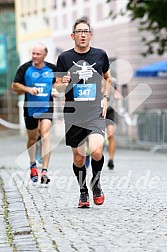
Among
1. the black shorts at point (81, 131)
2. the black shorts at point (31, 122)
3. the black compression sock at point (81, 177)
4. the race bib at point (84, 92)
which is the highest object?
the race bib at point (84, 92)

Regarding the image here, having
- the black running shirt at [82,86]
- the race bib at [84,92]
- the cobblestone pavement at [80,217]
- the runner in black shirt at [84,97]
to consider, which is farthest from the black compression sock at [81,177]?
the race bib at [84,92]

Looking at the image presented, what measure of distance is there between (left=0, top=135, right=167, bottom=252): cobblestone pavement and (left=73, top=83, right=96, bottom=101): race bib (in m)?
1.06

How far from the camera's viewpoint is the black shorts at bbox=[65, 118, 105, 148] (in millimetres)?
9453

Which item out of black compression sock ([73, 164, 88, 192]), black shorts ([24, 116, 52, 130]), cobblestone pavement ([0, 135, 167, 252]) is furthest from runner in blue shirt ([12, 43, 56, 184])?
black compression sock ([73, 164, 88, 192])

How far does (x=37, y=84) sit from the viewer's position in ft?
42.8

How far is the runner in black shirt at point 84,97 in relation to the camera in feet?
31.0

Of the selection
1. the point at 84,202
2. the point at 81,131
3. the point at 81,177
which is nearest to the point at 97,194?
the point at 84,202

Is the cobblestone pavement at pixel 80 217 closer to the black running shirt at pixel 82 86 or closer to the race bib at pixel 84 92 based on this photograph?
the black running shirt at pixel 82 86

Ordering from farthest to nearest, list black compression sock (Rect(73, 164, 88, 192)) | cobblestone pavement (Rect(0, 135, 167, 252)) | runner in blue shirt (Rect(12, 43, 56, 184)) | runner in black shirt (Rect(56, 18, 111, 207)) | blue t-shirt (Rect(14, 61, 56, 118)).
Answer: blue t-shirt (Rect(14, 61, 56, 118))
runner in blue shirt (Rect(12, 43, 56, 184))
black compression sock (Rect(73, 164, 88, 192))
runner in black shirt (Rect(56, 18, 111, 207))
cobblestone pavement (Rect(0, 135, 167, 252))

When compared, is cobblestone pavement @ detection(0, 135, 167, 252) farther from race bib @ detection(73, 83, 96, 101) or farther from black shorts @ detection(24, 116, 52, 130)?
race bib @ detection(73, 83, 96, 101)

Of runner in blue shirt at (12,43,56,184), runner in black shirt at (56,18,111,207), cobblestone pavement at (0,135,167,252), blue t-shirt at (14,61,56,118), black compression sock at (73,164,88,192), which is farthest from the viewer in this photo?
blue t-shirt at (14,61,56,118)

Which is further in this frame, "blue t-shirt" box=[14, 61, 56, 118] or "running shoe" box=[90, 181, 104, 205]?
"blue t-shirt" box=[14, 61, 56, 118]

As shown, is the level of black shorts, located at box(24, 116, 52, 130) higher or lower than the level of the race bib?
lower

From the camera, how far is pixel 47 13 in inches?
1843
